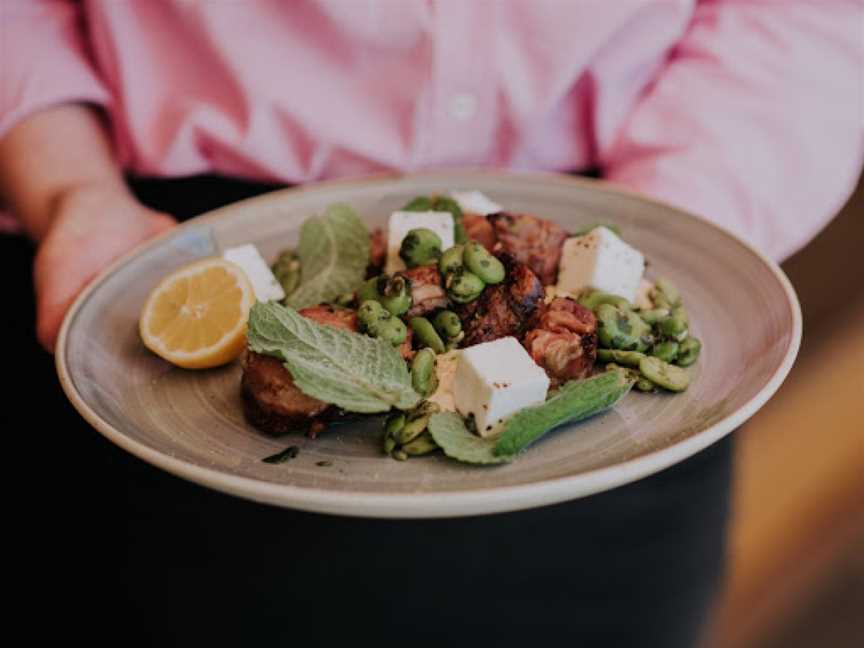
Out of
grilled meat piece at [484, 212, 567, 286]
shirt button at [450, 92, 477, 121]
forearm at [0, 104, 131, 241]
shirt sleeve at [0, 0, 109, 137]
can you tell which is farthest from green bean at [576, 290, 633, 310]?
shirt sleeve at [0, 0, 109, 137]

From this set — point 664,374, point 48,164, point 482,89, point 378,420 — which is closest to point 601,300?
point 664,374

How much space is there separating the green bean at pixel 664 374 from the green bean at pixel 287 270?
1.85 feet

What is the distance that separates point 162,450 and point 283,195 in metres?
0.72

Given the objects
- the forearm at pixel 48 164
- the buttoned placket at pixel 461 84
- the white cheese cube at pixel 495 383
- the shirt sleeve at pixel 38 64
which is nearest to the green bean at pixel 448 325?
the white cheese cube at pixel 495 383

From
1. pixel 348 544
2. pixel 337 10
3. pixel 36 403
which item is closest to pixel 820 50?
pixel 337 10

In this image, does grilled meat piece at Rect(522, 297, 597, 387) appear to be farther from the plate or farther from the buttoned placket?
the buttoned placket

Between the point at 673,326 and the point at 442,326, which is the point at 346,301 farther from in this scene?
the point at 673,326

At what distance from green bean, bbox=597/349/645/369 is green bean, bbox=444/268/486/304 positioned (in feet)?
0.62

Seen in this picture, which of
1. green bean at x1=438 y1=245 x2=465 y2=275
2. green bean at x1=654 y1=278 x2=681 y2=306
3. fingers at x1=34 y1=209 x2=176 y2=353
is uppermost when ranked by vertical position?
green bean at x1=438 y1=245 x2=465 y2=275

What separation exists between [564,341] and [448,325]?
17 cm

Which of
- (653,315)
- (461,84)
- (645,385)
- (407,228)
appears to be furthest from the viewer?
(461,84)

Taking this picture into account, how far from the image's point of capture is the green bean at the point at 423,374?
3.59 ft

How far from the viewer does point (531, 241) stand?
1.33 meters

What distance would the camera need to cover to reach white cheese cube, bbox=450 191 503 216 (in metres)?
1.42
